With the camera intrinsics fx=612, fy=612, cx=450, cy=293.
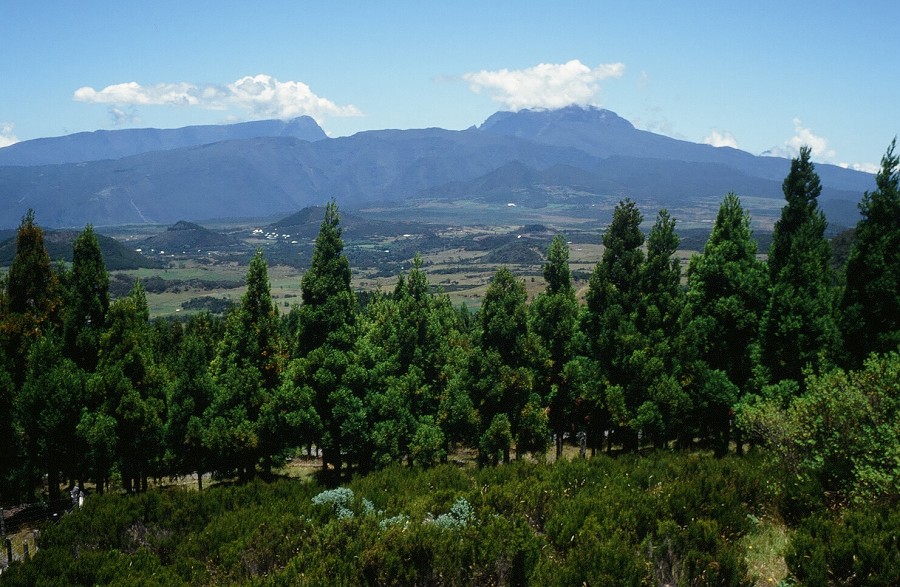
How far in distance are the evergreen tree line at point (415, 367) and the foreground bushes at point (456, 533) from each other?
4.48 m

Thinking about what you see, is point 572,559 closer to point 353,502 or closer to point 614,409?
point 353,502

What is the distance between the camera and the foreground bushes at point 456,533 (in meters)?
11.3

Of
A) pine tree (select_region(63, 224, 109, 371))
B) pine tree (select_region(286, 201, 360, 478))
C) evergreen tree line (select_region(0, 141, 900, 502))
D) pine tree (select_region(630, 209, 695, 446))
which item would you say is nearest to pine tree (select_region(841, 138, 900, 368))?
evergreen tree line (select_region(0, 141, 900, 502))

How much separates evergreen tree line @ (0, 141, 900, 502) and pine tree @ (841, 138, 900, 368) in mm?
56

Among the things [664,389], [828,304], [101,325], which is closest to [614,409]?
[664,389]

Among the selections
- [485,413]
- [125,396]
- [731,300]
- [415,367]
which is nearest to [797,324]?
[731,300]

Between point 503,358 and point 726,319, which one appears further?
point 726,319

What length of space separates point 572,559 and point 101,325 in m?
18.2

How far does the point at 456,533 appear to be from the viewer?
12570 mm

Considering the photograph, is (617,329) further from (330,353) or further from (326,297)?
(326,297)

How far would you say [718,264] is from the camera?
23203 mm

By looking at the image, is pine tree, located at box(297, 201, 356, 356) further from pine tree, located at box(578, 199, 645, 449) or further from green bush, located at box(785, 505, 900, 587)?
green bush, located at box(785, 505, 900, 587)

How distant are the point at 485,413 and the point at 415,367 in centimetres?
405

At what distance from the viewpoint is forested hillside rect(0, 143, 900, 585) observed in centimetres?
1255
